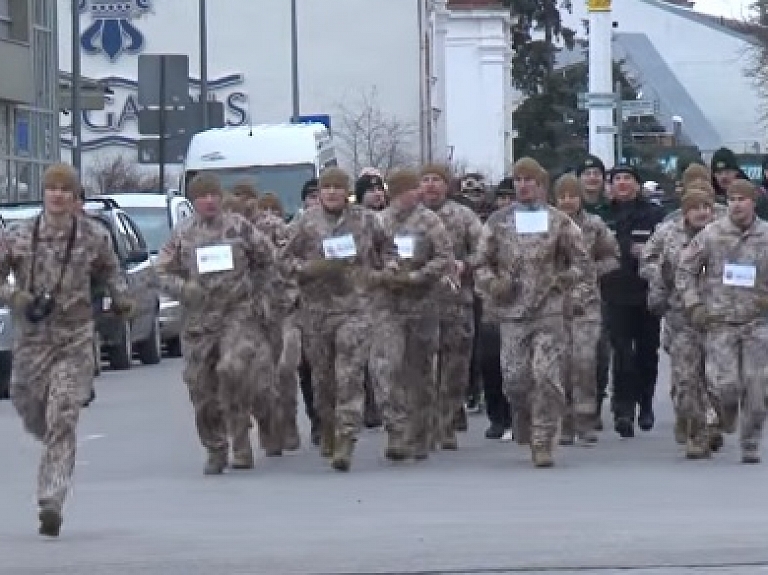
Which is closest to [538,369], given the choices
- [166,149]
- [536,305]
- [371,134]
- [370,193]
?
[536,305]

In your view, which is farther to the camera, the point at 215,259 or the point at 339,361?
the point at 339,361

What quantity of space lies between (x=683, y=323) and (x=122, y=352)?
12.6 metres

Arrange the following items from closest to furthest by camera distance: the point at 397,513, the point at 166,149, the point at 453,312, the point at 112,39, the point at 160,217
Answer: the point at 397,513 → the point at 453,312 → the point at 160,217 → the point at 166,149 → the point at 112,39

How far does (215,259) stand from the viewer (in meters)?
16.1

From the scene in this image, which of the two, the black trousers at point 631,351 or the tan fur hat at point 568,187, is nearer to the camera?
the tan fur hat at point 568,187

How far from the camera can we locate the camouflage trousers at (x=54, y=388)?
42.1ft

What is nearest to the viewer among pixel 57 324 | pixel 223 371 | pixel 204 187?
pixel 57 324

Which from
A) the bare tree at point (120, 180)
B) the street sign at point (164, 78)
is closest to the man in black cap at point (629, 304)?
the street sign at point (164, 78)

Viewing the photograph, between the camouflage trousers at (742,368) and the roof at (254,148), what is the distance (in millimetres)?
21235

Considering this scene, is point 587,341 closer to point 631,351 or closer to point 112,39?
point 631,351

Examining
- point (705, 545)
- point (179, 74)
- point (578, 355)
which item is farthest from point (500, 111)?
point (705, 545)

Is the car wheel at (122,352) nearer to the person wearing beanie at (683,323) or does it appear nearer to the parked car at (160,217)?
the parked car at (160,217)

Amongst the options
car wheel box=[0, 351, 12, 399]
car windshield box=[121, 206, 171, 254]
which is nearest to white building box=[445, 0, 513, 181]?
car windshield box=[121, 206, 171, 254]

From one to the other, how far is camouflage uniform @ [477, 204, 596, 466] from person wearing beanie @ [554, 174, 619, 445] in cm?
152
